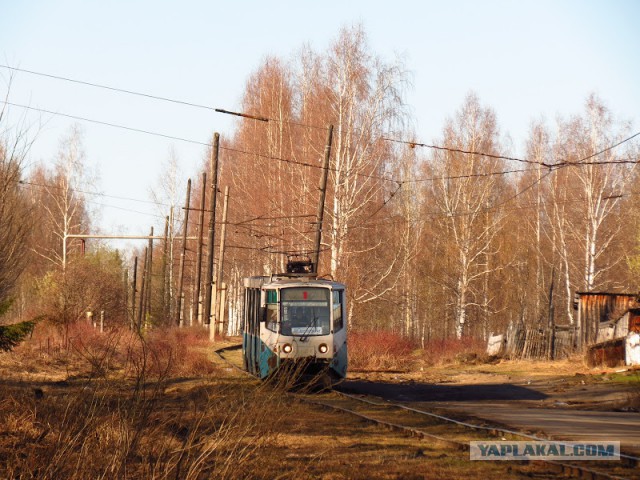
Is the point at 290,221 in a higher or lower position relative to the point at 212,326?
higher

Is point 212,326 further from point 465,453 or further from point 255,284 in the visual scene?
point 465,453

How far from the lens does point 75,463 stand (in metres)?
6.51

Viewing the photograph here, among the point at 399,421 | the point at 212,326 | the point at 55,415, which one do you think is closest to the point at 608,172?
the point at 212,326

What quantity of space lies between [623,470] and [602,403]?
970 centimetres

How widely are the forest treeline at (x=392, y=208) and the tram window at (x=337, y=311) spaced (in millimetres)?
9145

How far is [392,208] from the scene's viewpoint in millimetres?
61438

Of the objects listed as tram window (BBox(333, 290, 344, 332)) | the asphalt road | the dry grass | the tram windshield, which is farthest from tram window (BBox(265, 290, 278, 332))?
the dry grass

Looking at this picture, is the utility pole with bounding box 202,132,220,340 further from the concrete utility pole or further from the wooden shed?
the wooden shed

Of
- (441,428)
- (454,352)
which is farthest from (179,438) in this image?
(454,352)

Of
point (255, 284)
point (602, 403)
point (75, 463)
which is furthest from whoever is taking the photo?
point (255, 284)

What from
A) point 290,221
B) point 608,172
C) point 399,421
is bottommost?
point 399,421

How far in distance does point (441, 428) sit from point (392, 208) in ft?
159

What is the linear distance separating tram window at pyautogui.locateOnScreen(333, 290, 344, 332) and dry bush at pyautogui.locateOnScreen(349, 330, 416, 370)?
9.02 meters

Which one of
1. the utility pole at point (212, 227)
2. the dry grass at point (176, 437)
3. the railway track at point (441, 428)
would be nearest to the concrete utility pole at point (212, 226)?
the utility pole at point (212, 227)
